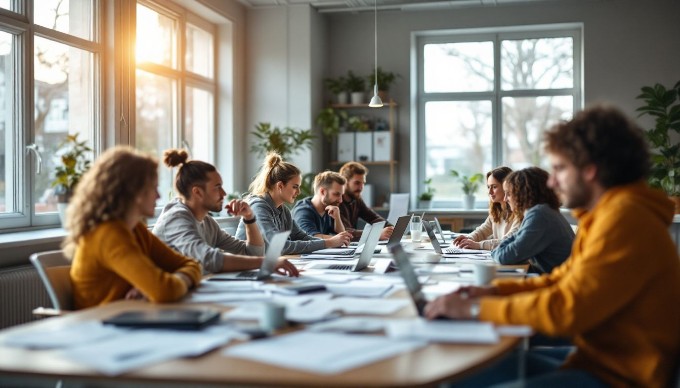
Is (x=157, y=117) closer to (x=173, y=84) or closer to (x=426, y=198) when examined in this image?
(x=173, y=84)

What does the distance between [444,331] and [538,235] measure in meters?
1.70

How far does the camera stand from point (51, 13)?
4.78 m

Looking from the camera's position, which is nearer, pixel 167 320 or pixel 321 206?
pixel 167 320

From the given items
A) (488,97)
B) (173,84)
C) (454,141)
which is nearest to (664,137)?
(488,97)

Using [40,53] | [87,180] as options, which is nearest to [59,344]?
[87,180]

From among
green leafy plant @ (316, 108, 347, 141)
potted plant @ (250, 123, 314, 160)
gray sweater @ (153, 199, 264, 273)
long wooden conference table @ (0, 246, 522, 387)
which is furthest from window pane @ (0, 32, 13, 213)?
green leafy plant @ (316, 108, 347, 141)

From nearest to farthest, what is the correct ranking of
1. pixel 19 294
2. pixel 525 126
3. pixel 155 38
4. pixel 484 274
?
pixel 484 274
pixel 19 294
pixel 155 38
pixel 525 126

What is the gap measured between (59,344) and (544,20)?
22.4 feet

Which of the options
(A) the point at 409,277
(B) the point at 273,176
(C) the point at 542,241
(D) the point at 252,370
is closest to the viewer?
(D) the point at 252,370

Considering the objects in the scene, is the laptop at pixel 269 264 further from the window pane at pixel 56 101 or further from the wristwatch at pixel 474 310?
the window pane at pixel 56 101

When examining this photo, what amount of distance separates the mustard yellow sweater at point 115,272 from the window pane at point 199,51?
467 centimetres

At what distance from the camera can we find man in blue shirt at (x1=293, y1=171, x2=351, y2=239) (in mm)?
5027

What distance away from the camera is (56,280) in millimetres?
2438

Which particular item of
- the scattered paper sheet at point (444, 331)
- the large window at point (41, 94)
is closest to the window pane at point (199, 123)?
the large window at point (41, 94)
